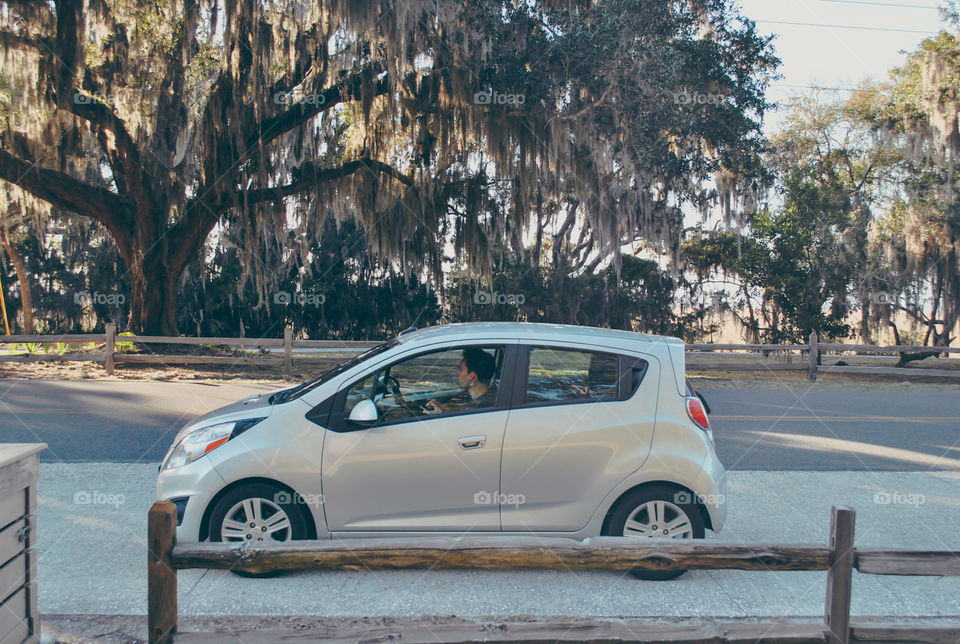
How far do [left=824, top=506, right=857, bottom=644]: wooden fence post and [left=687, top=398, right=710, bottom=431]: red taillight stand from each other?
68.5 inches

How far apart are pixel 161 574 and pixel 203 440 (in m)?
1.96

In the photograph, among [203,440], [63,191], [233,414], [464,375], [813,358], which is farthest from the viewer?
[813,358]

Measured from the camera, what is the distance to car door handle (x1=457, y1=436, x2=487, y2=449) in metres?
4.84

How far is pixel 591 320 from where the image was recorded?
27000 millimetres

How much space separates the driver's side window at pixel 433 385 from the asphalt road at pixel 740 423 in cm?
406

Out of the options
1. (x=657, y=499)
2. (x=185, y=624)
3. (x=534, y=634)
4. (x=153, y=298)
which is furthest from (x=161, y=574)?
(x=153, y=298)

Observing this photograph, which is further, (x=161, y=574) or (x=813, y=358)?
(x=813, y=358)

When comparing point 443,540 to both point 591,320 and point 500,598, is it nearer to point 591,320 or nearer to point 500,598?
point 500,598

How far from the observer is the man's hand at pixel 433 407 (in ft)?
16.6

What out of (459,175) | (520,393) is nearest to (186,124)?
(459,175)

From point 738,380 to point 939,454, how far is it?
8.94 meters

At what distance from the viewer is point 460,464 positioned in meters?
4.82

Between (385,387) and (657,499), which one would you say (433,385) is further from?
(657,499)

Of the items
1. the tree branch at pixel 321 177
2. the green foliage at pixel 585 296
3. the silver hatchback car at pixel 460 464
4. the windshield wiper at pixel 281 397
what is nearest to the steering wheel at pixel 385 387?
the silver hatchback car at pixel 460 464
